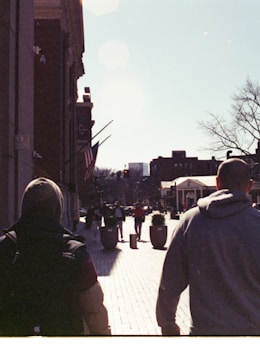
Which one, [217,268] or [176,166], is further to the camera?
[176,166]

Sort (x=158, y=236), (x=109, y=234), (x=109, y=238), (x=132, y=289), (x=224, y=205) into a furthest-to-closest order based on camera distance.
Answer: (x=158, y=236)
(x=109, y=234)
(x=109, y=238)
(x=132, y=289)
(x=224, y=205)

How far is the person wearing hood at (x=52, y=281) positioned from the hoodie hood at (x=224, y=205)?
630mm

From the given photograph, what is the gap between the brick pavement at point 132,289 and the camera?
6363 millimetres

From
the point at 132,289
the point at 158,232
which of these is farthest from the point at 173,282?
the point at 158,232

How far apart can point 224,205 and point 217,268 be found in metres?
0.31

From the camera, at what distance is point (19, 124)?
12469mm

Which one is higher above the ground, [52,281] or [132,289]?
[52,281]

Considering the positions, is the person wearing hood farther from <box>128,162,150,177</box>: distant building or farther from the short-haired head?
<box>128,162,150,177</box>: distant building

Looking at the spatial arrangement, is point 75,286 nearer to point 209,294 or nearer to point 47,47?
point 209,294

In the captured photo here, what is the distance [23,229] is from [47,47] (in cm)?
2545

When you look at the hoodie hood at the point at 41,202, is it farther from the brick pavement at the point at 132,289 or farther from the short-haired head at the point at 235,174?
the brick pavement at the point at 132,289

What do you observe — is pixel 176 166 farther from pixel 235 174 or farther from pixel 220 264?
pixel 220 264

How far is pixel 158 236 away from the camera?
17.9 meters

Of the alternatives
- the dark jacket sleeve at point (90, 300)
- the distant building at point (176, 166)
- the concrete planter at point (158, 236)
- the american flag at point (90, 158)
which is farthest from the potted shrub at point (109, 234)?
the distant building at point (176, 166)
